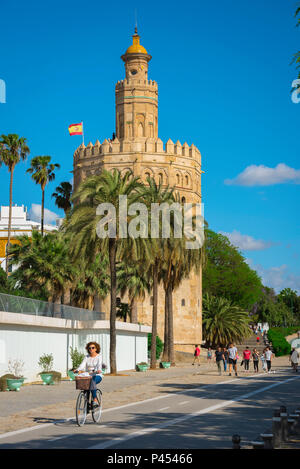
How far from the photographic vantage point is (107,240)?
34.1 meters

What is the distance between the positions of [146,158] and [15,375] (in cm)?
4004

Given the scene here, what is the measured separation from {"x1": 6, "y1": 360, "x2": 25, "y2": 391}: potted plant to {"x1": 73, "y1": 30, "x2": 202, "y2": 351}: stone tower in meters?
35.8

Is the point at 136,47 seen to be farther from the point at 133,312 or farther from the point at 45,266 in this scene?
the point at 45,266

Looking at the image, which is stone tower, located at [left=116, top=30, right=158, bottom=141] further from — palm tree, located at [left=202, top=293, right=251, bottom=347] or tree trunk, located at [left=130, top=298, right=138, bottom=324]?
tree trunk, located at [left=130, top=298, right=138, bottom=324]

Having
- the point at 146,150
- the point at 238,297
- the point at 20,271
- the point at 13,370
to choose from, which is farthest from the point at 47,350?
the point at 238,297

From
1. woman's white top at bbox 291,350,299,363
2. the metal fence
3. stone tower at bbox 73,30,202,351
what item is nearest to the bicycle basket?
the metal fence

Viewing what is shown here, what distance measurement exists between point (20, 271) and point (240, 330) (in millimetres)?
32083

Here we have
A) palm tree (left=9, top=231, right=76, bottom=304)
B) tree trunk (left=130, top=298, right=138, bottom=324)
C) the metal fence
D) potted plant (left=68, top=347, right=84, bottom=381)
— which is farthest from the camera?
tree trunk (left=130, top=298, right=138, bottom=324)

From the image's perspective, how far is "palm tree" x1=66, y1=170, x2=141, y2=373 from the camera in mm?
33938

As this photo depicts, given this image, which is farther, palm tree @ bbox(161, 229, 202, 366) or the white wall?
palm tree @ bbox(161, 229, 202, 366)

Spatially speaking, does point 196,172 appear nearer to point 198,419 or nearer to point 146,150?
point 146,150

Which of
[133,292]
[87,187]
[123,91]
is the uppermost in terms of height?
[123,91]

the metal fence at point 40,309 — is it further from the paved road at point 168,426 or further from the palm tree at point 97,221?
the paved road at point 168,426

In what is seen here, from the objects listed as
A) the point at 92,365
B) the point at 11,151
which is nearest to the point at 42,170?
the point at 11,151
